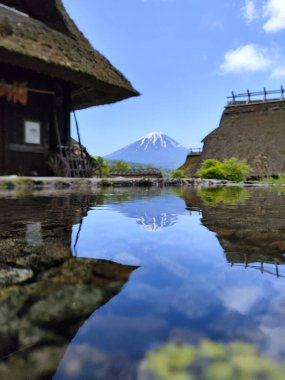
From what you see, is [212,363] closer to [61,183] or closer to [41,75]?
[61,183]

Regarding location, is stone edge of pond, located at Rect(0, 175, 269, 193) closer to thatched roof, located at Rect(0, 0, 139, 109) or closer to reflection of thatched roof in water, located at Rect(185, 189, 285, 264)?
thatched roof, located at Rect(0, 0, 139, 109)

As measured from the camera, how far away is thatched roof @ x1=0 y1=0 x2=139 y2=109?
7.65 meters

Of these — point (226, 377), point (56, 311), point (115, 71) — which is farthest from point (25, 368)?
point (115, 71)

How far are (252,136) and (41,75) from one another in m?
22.7

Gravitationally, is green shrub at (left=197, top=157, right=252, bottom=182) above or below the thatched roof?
below

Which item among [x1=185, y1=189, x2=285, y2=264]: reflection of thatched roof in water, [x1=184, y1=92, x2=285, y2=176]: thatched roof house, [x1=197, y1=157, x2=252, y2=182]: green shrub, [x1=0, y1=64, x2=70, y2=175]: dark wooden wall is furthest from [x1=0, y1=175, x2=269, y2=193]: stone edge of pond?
[x1=184, y1=92, x2=285, y2=176]: thatched roof house

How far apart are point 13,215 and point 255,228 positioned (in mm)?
1603

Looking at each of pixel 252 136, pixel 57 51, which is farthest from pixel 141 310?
pixel 252 136

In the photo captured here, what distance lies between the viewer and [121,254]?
1239 millimetres

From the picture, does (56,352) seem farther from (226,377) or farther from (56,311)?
(226,377)

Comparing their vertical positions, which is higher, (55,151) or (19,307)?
(55,151)

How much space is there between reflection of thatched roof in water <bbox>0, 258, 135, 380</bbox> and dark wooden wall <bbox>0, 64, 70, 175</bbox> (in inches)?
335

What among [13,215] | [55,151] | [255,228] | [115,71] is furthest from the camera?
[115,71]

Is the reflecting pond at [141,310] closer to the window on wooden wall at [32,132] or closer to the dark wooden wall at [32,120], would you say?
the dark wooden wall at [32,120]
